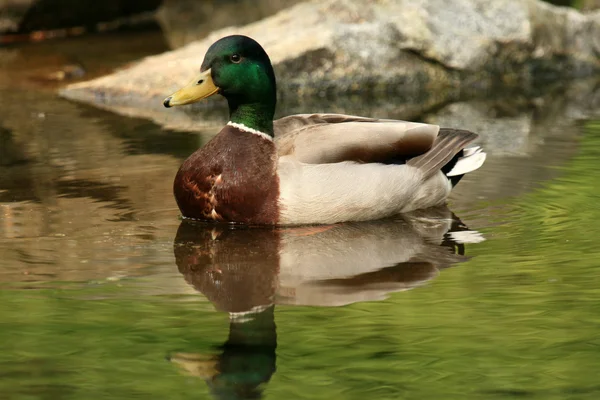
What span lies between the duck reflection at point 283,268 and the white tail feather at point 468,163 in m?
0.25

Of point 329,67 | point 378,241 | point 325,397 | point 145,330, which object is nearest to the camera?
point 325,397

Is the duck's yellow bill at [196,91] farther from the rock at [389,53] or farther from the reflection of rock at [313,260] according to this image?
the rock at [389,53]

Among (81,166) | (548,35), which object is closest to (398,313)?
(81,166)

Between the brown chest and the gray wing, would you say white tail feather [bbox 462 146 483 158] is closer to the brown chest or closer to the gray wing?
the gray wing

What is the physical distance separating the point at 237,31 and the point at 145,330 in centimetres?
754

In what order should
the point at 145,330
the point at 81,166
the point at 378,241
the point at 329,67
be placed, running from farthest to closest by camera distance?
the point at 329,67
the point at 81,166
the point at 378,241
the point at 145,330

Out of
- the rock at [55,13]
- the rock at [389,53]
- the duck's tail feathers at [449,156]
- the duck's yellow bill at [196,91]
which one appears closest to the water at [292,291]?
the duck's tail feathers at [449,156]

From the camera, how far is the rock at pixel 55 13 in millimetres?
14641

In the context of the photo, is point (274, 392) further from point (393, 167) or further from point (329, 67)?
point (329, 67)

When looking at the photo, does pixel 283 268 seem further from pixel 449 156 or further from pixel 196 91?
pixel 449 156

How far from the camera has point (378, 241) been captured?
643 cm

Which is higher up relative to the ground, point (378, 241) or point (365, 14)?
point (365, 14)

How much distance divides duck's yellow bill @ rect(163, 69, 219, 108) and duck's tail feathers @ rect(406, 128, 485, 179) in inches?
46.5

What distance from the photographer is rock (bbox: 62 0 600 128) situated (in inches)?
452
